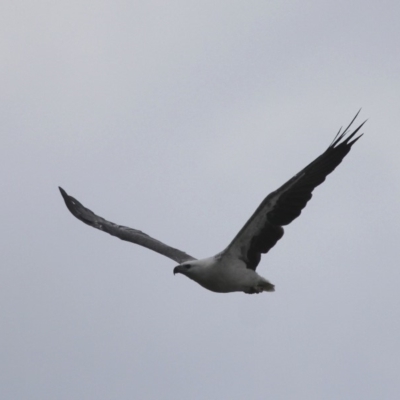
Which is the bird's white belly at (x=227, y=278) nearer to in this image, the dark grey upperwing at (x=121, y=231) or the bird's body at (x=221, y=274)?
the bird's body at (x=221, y=274)

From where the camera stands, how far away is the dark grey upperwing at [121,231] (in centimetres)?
1686

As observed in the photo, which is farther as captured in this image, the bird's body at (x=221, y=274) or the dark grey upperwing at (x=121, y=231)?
the dark grey upperwing at (x=121, y=231)

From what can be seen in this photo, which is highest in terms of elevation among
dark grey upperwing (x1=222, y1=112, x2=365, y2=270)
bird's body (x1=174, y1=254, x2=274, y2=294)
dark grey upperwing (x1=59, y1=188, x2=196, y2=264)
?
dark grey upperwing (x1=222, y1=112, x2=365, y2=270)

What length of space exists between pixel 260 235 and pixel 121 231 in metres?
3.82

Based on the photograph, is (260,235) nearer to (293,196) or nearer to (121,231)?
(293,196)

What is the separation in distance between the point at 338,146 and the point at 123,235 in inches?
195

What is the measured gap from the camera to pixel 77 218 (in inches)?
714

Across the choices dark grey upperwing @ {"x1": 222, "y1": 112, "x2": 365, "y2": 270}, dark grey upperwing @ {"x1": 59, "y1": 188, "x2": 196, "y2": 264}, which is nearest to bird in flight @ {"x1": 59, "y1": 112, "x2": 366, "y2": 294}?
dark grey upperwing @ {"x1": 222, "y1": 112, "x2": 365, "y2": 270}

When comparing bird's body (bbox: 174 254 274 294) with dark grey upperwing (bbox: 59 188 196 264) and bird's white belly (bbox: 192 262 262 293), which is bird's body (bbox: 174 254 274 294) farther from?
dark grey upperwing (bbox: 59 188 196 264)

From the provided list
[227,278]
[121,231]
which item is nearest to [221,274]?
[227,278]

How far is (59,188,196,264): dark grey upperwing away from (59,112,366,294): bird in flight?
3.25ft

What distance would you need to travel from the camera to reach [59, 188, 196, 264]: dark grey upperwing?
16.9m

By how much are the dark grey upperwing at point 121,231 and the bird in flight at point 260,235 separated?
3.25ft

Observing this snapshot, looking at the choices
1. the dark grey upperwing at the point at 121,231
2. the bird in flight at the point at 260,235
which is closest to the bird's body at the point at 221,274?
the bird in flight at the point at 260,235
